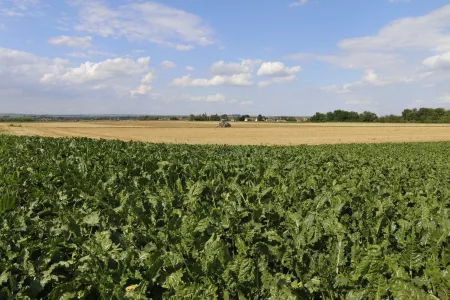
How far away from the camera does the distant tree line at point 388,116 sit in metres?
127

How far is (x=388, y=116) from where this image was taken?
13188cm

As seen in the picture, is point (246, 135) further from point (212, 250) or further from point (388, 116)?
point (388, 116)

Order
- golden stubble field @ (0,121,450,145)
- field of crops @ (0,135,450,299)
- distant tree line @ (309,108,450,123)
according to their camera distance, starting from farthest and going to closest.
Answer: distant tree line @ (309,108,450,123), golden stubble field @ (0,121,450,145), field of crops @ (0,135,450,299)

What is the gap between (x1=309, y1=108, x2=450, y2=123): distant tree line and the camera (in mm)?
126688

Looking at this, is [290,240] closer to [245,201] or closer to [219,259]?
[219,259]

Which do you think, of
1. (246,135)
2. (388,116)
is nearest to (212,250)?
(246,135)

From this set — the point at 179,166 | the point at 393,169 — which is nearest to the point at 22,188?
the point at 179,166

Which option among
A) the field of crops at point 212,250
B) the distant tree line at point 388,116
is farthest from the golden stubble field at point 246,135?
the distant tree line at point 388,116

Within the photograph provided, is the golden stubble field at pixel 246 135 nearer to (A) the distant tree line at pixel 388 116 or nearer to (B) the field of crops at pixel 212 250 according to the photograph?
(B) the field of crops at pixel 212 250

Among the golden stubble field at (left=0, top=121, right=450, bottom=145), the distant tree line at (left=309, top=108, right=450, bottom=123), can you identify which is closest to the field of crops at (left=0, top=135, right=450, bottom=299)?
the golden stubble field at (left=0, top=121, right=450, bottom=145)

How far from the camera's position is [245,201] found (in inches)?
187

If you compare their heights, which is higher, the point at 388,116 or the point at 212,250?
the point at 388,116

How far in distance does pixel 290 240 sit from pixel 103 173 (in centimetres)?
411

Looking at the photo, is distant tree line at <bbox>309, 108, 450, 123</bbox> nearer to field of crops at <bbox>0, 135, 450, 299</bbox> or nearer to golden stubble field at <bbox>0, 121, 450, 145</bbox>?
golden stubble field at <bbox>0, 121, 450, 145</bbox>
